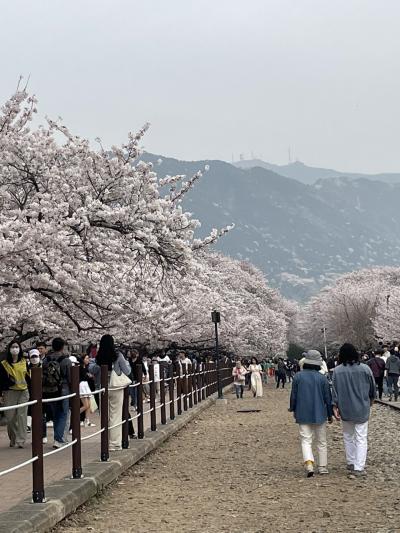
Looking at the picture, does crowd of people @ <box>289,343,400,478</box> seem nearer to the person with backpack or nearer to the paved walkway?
the paved walkway

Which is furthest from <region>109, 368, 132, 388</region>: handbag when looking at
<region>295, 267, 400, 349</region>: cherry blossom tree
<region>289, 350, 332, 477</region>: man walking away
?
<region>295, 267, 400, 349</region>: cherry blossom tree

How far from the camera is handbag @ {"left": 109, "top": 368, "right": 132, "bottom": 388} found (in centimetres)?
1312

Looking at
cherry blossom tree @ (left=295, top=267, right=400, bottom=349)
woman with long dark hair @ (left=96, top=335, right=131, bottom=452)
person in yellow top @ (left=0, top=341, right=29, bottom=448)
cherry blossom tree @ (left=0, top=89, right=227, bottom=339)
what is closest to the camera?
woman with long dark hair @ (left=96, top=335, right=131, bottom=452)

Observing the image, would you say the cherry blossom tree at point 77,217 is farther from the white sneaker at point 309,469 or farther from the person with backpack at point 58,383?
the white sneaker at point 309,469

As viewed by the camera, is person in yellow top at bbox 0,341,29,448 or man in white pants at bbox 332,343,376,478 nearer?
man in white pants at bbox 332,343,376,478

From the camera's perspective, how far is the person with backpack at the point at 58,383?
44.6 feet

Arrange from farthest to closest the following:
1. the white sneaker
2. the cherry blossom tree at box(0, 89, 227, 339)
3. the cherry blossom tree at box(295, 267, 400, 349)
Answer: the cherry blossom tree at box(295, 267, 400, 349) < the cherry blossom tree at box(0, 89, 227, 339) < the white sneaker

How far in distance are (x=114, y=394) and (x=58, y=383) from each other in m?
1.56

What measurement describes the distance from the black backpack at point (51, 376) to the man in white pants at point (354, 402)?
14.7 ft

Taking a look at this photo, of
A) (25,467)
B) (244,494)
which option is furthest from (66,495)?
(25,467)

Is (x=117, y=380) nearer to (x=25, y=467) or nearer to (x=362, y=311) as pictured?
(x=25, y=467)

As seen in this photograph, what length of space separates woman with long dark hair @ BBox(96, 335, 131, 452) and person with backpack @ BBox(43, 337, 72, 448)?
88 cm

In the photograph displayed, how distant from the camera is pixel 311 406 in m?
11.7

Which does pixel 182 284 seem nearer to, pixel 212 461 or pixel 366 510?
pixel 212 461
